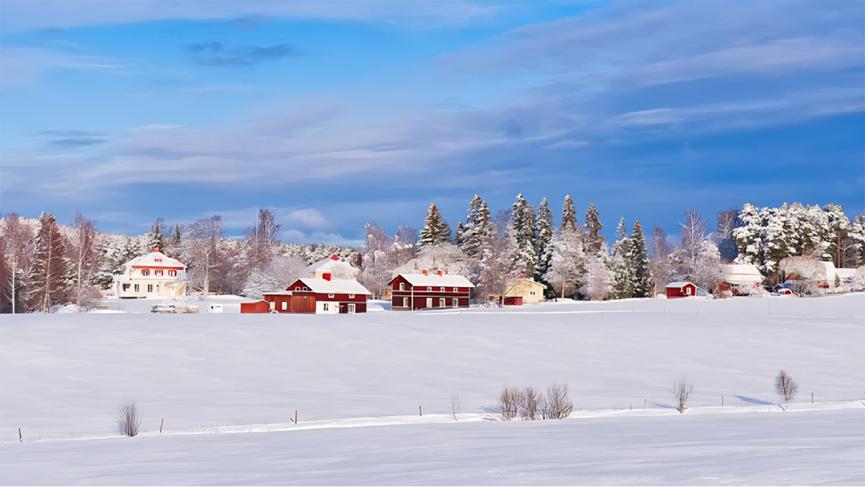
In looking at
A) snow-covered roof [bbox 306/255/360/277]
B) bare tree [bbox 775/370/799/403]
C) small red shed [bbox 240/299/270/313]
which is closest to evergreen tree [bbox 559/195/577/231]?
snow-covered roof [bbox 306/255/360/277]

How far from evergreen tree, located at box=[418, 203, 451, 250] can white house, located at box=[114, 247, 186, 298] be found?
33.0m

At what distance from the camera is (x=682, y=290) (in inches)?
4432

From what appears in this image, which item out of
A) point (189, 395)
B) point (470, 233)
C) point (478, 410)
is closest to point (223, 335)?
point (189, 395)

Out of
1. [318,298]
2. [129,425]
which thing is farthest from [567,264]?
[129,425]

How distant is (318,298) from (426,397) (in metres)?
56.7

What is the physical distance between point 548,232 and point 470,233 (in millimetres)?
10573

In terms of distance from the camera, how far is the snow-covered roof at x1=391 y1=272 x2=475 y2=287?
103m

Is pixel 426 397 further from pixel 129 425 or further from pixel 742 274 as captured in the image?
pixel 742 274

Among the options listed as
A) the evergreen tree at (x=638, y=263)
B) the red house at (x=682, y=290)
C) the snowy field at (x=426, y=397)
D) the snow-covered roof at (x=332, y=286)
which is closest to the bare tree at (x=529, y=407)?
the snowy field at (x=426, y=397)

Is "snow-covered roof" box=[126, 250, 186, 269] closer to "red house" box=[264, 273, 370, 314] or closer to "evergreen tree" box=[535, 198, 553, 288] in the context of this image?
"red house" box=[264, 273, 370, 314]

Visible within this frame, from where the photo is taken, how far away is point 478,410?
32.2 m

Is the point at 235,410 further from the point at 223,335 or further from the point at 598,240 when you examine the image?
the point at 598,240

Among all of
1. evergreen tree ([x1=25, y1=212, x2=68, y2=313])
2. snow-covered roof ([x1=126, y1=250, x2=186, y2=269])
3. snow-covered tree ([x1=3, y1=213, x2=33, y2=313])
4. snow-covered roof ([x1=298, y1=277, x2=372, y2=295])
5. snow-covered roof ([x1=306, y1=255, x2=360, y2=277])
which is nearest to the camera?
snow-covered tree ([x1=3, y1=213, x2=33, y2=313])

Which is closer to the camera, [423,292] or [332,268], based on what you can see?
[423,292]
